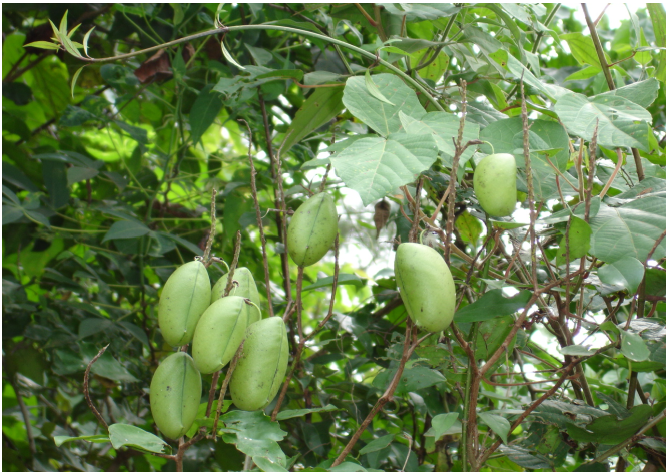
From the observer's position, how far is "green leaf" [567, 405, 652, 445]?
62 centimetres

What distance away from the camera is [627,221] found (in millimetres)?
507

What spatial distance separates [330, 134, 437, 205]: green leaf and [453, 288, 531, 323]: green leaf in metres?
0.18

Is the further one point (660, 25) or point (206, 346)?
point (660, 25)

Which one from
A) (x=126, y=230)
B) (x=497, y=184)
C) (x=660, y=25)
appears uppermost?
(x=660, y=25)

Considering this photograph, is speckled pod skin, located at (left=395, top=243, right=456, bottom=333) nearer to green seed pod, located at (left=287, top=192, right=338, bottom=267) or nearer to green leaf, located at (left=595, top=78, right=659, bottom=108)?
green seed pod, located at (left=287, top=192, right=338, bottom=267)

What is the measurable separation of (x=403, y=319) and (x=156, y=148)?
85cm

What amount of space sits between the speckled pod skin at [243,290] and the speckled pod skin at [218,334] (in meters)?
0.03

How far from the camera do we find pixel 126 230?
3.44 ft

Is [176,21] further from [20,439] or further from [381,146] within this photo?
[20,439]

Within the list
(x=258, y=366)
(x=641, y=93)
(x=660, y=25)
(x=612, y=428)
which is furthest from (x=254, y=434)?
(x=660, y=25)

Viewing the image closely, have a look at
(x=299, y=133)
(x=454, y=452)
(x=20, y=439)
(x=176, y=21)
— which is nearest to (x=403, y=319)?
(x=454, y=452)

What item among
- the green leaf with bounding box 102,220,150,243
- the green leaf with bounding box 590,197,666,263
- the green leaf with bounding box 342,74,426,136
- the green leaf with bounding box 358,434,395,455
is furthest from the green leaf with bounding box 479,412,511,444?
the green leaf with bounding box 102,220,150,243

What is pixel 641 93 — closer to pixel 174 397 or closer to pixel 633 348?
pixel 633 348

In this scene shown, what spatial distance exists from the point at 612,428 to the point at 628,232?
28 centimetres
